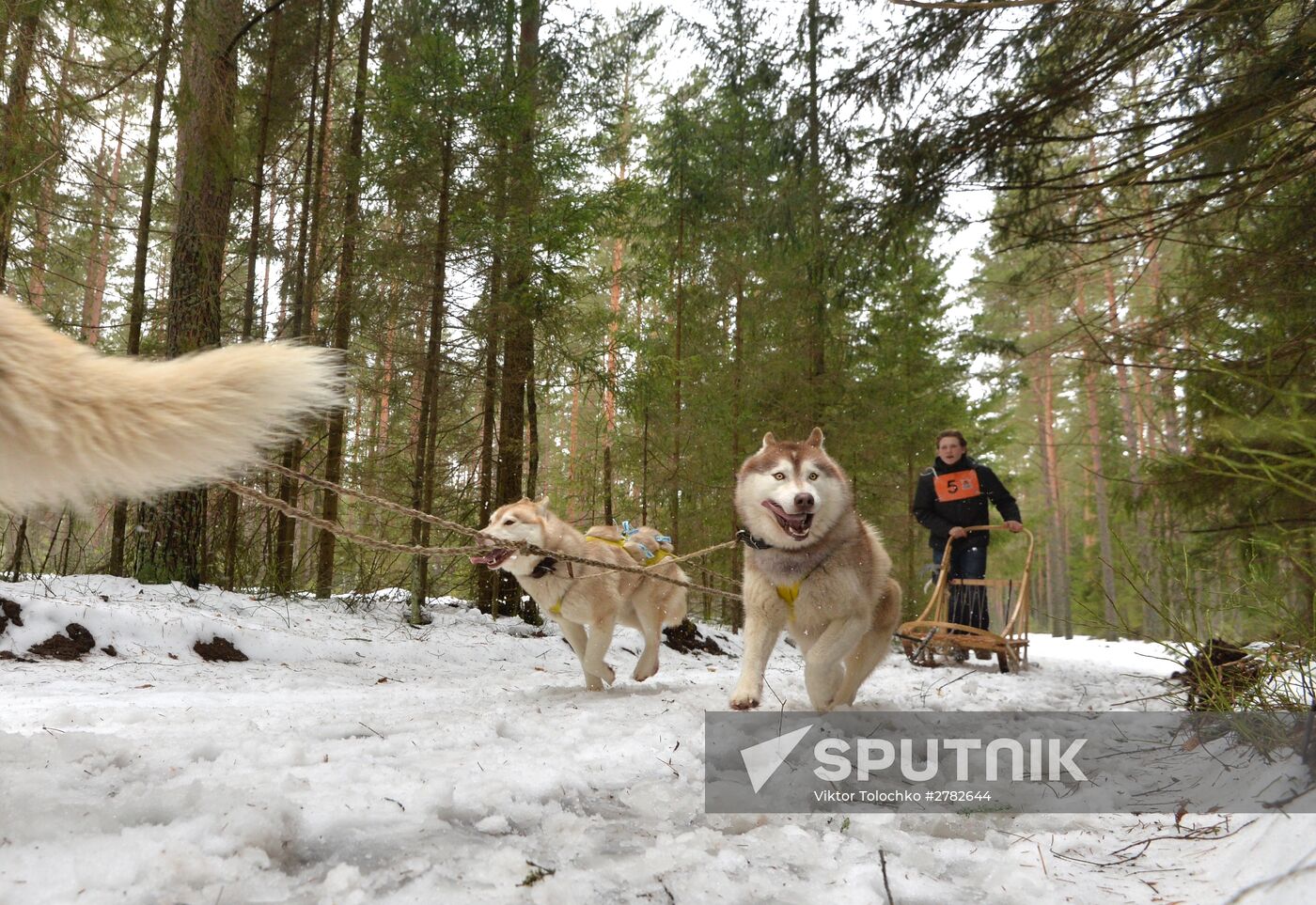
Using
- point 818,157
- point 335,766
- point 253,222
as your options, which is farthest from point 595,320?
point 335,766

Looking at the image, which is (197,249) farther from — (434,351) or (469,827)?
(469,827)

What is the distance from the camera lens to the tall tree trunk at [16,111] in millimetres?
4445

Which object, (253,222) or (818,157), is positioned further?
(253,222)

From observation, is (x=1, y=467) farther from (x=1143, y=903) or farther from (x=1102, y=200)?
(x=1102, y=200)

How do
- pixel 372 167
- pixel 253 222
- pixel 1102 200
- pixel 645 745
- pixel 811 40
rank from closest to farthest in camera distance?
pixel 645 745 → pixel 1102 200 → pixel 811 40 → pixel 372 167 → pixel 253 222

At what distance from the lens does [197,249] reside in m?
6.98

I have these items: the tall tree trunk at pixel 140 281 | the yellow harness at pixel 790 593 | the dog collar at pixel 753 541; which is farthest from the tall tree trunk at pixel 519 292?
the yellow harness at pixel 790 593

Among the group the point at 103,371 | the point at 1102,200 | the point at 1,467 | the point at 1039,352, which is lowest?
the point at 1,467

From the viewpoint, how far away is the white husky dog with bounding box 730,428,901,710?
3.70 m

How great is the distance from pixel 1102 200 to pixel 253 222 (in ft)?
32.3

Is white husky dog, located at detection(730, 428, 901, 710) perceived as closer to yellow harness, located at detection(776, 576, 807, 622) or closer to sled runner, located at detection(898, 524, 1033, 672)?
yellow harness, located at detection(776, 576, 807, 622)

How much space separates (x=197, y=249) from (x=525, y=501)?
14.9 ft

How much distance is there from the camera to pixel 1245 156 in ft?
13.9

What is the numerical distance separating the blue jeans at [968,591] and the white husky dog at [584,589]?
3225 millimetres
